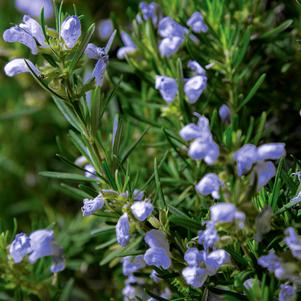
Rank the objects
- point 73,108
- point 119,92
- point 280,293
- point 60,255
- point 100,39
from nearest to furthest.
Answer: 1. point 280,293
2. point 73,108
3. point 60,255
4. point 119,92
5. point 100,39

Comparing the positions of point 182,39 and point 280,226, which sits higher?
point 182,39

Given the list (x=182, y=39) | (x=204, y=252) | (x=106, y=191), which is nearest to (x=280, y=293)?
(x=204, y=252)

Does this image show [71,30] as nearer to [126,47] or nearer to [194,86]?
[194,86]

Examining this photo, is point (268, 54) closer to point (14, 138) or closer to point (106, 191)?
point (106, 191)

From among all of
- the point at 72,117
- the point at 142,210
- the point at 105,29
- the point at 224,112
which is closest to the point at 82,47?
the point at 72,117

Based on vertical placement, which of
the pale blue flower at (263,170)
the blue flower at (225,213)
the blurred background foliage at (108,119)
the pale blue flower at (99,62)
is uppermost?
the pale blue flower at (99,62)

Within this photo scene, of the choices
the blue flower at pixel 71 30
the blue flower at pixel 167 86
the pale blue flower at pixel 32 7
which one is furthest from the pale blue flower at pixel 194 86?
the pale blue flower at pixel 32 7

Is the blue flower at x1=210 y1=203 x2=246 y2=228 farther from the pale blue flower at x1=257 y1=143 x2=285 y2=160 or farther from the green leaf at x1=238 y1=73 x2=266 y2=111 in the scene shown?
the green leaf at x1=238 y1=73 x2=266 y2=111

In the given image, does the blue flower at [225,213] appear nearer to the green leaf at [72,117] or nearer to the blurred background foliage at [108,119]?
the green leaf at [72,117]
